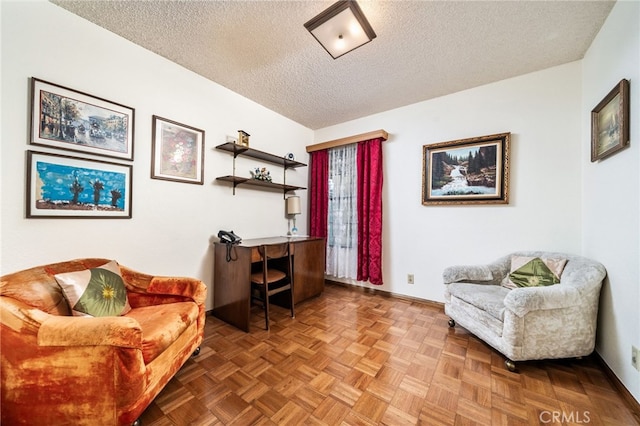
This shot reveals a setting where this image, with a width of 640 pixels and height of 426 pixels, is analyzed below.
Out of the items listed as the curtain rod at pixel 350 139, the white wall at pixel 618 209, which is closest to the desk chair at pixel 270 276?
the curtain rod at pixel 350 139

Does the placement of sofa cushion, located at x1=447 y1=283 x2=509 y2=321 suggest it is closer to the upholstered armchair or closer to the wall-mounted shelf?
the upholstered armchair

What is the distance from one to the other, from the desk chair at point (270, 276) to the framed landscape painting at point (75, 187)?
126 centimetres

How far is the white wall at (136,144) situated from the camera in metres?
1.49

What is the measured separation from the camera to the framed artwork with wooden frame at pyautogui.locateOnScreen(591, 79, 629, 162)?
1474 millimetres

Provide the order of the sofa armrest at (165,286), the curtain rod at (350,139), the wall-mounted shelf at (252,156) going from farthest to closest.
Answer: the curtain rod at (350,139), the wall-mounted shelf at (252,156), the sofa armrest at (165,286)

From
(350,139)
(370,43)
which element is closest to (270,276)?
(350,139)

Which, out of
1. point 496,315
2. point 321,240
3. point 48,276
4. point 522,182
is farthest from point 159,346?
point 522,182

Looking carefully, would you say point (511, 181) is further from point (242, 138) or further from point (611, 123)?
point (242, 138)

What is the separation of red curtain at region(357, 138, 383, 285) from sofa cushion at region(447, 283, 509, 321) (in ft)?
3.48

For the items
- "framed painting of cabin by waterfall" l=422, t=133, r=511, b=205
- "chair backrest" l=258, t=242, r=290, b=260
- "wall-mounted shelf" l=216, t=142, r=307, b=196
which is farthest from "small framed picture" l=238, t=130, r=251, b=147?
"framed painting of cabin by waterfall" l=422, t=133, r=511, b=205

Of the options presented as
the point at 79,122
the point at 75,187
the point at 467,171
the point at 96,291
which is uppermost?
the point at 79,122

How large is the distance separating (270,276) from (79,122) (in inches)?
80.4

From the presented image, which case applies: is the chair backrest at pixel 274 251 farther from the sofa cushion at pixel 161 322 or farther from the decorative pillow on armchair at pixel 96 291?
the decorative pillow on armchair at pixel 96 291

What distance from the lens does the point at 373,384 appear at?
4.91ft
